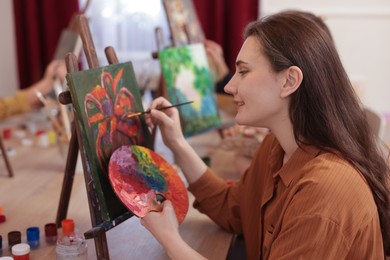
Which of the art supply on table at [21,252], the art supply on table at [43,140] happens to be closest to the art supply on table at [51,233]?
the art supply on table at [21,252]

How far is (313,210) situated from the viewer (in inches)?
42.6

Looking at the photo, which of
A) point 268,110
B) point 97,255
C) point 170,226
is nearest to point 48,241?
point 97,255

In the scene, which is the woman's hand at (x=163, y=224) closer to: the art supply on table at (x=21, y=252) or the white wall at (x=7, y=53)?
the art supply on table at (x=21, y=252)

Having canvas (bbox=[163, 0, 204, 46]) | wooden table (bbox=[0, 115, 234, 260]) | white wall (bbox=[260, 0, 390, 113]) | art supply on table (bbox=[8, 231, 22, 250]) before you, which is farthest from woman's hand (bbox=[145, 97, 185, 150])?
white wall (bbox=[260, 0, 390, 113])

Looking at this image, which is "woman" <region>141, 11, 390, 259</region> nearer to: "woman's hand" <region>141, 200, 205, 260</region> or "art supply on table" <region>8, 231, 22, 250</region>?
"woman's hand" <region>141, 200, 205, 260</region>

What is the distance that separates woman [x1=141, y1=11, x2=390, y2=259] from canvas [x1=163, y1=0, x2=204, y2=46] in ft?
3.73

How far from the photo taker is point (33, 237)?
1.40 m

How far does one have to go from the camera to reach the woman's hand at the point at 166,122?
1543 mm

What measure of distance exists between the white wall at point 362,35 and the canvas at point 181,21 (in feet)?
2.83

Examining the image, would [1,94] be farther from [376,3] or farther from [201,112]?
[376,3]

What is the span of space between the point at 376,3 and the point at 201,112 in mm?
1777

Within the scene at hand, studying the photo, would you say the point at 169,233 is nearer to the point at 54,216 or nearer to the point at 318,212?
the point at 318,212

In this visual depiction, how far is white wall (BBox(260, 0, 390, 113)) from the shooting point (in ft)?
11.4

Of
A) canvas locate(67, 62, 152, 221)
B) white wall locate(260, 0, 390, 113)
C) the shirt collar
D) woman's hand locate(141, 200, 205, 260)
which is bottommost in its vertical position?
white wall locate(260, 0, 390, 113)
